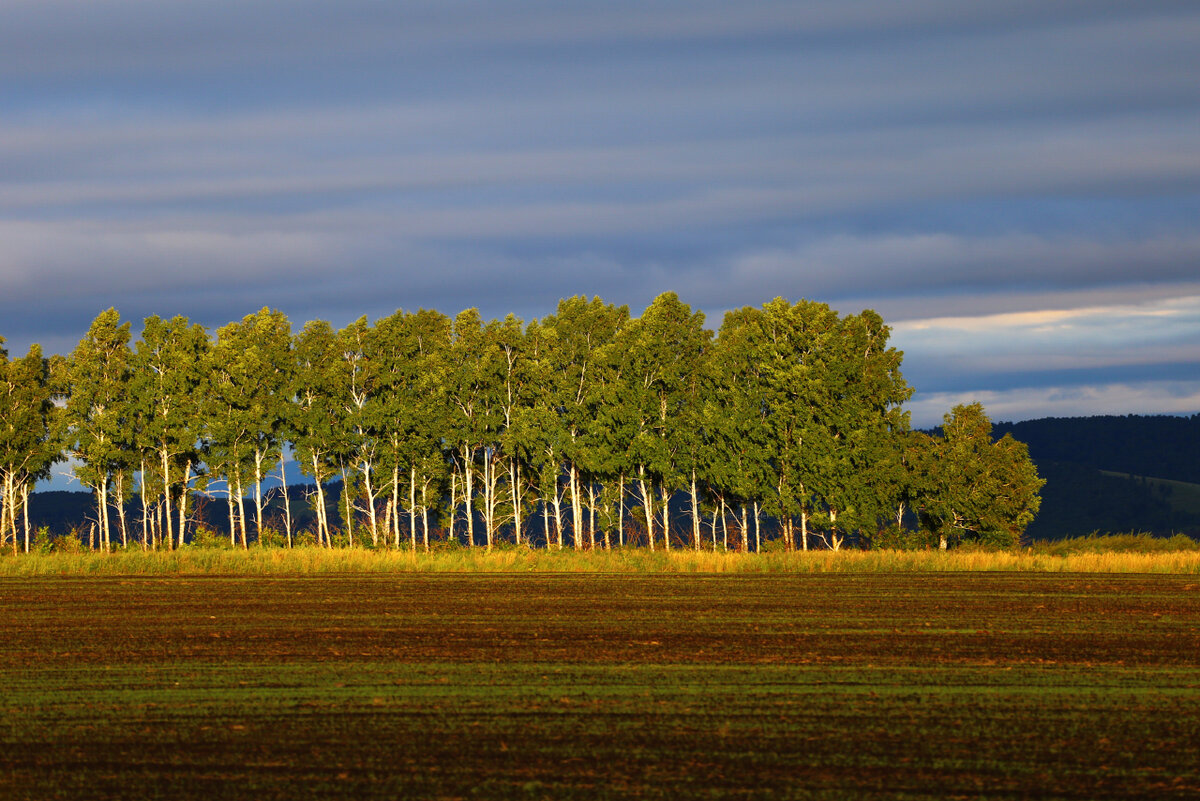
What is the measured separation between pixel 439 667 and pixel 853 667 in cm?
559

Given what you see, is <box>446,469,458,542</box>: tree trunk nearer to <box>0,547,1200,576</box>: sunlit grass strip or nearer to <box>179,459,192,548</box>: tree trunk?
<box>179,459,192,548</box>: tree trunk

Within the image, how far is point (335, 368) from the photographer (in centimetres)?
7231

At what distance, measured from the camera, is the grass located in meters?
40.1

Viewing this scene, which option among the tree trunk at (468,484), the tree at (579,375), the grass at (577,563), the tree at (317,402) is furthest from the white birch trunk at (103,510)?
the grass at (577,563)

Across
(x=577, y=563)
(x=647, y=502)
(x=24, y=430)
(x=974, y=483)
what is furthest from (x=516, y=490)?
(x=577, y=563)

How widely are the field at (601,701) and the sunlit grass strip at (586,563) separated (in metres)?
14.0

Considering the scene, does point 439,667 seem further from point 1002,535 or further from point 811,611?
point 1002,535

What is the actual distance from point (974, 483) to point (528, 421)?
81.1 feet

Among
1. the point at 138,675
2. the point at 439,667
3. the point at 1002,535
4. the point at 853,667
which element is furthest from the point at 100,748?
the point at 1002,535

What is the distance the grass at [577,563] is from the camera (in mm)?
40062

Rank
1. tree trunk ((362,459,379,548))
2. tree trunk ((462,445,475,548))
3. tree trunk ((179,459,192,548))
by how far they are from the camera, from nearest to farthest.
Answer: tree trunk ((362,459,379,548))
tree trunk ((462,445,475,548))
tree trunk ((179,459,192,548))

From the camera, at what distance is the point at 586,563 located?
4281 centimetres

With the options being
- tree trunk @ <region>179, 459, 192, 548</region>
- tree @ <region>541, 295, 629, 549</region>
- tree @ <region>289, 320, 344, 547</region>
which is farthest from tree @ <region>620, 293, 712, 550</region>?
tree trunk @ <region>179, 459, 192, 548</region>

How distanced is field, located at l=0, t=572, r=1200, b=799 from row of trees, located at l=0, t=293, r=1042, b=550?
35.4 m
